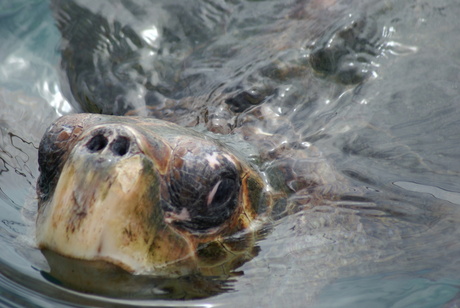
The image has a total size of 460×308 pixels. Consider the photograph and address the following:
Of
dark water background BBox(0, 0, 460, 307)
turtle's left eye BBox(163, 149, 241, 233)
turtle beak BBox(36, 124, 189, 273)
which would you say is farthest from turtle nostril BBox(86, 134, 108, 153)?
dark water background BBox(0, 0, 460, 307)

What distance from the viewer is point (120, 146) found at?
84.1 inches

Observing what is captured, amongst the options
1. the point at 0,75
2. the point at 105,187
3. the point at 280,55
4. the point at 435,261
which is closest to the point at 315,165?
the point at 435,261

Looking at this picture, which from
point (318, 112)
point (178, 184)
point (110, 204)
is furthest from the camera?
point (318, 112)

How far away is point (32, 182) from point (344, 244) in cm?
157

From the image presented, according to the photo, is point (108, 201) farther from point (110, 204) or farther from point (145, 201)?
point (145, 201)

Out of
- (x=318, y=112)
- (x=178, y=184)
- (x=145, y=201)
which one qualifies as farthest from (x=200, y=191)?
(x=318, y=112)

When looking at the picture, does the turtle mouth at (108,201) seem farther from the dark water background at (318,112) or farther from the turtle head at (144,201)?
the dark water background at (318,112)

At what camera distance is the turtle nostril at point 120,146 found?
212 cm

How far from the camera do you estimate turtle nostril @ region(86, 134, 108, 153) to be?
2.15m

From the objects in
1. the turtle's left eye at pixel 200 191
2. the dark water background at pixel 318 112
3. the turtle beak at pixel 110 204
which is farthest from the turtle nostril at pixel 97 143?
the dark water background at pixel 318 112

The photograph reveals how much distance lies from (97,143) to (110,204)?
23cm

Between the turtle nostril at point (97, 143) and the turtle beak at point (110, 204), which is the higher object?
the turtle nostril at point (97, 143)

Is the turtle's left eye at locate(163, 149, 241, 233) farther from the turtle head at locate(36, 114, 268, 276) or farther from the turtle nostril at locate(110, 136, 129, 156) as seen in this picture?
the turtle nostril at locate(110, 136, 129, 156)

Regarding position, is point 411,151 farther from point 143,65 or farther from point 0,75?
point 0,75
